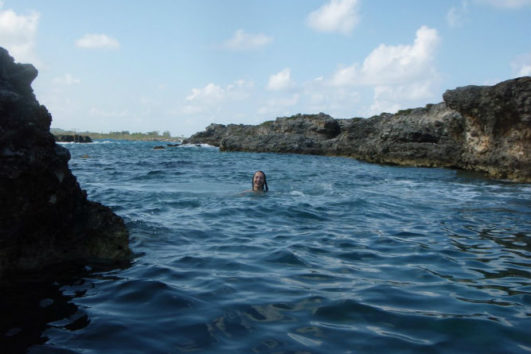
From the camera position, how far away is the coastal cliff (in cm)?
1595

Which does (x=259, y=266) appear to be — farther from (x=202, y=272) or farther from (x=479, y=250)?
(x=479, y=250)

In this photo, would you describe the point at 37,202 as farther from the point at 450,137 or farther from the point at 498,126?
the point at 450,137

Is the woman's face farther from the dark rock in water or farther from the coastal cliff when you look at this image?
the dark rock in water

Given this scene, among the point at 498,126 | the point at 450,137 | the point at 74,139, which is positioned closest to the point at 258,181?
the point at 498,126

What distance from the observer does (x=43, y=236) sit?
466cm

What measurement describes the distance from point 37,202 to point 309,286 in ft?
9.96

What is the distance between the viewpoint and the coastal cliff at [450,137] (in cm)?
1595

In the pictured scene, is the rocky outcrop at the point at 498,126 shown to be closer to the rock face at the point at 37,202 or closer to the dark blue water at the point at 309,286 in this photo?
the dark blue water at the point at 309,286

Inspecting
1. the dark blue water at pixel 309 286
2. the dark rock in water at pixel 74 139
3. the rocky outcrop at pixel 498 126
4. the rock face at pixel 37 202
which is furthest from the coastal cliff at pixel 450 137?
the dark rock in water at pixel 74 139

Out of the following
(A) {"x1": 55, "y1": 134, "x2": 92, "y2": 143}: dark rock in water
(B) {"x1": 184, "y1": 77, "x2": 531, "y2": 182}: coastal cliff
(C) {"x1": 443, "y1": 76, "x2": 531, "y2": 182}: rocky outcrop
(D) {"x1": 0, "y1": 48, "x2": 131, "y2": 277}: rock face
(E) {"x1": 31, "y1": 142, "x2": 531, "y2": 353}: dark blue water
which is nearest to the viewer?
(E) {"x1": 31, "y1": 142, "x2": 531, "y2": 353}: dark blue water

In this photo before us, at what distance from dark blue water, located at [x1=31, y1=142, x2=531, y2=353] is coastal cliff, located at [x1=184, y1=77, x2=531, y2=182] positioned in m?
9.24

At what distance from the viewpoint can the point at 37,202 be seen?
A: 4.33 metres

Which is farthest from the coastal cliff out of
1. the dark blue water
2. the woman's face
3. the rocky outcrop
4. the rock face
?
the rock face

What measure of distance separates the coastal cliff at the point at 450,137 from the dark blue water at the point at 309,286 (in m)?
9.24
